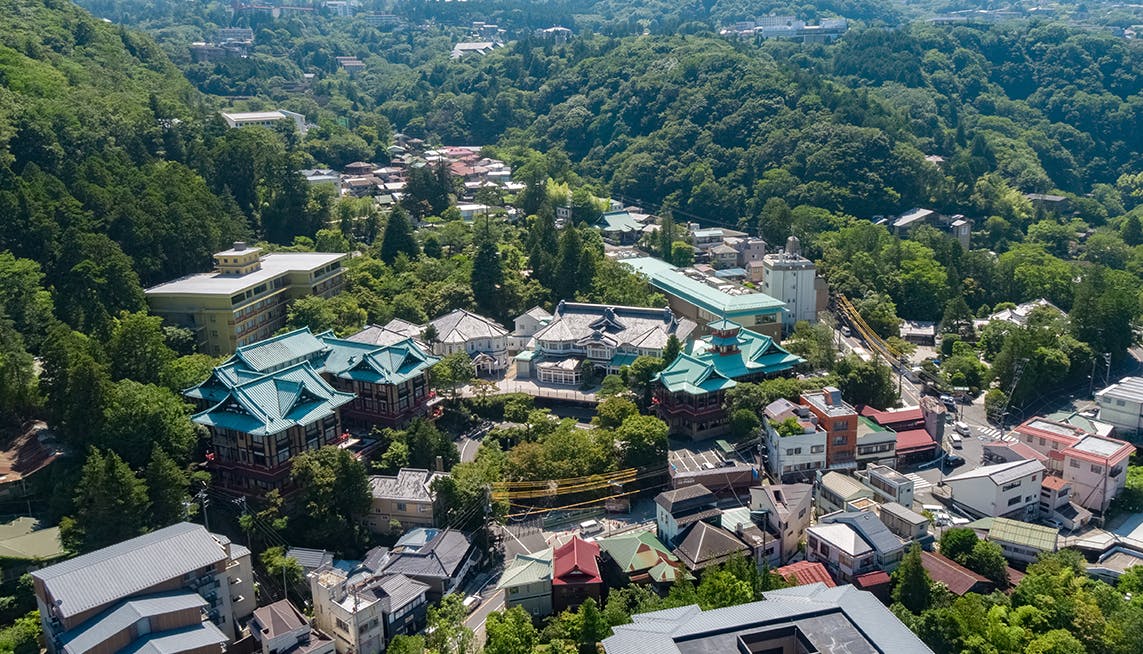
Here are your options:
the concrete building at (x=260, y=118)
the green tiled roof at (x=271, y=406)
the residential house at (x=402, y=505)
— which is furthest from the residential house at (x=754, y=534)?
the concrete building at (x=260, y=118)

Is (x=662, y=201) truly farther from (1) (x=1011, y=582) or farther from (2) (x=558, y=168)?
(1) (x=1011, y=582)

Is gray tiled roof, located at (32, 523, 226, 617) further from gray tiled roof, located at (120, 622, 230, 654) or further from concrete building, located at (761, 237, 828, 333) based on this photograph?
concrete building, located at (761, 237, 828, 333)

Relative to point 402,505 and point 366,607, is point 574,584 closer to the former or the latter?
point 366,607

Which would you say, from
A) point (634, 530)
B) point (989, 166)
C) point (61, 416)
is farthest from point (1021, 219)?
point (61, 416)

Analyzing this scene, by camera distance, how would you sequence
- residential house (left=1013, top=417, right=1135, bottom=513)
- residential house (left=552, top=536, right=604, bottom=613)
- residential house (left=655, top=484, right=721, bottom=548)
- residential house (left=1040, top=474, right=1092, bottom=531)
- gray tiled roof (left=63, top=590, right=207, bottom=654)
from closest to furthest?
gray tiled roof (left=63, top=590, right=207, bottom=654) < residential house (left=552, top=536, right=604, bottom=613) < residential house (left=655, top=484, right=721, bottom=548) < residential house (left=1040, top=474, right=1092, bottom=531) < residential house (left=1013, top=417, right=1135, bottom=513)

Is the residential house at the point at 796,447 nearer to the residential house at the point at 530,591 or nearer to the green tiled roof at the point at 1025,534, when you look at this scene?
the green tiled roof at the point at 1025,534

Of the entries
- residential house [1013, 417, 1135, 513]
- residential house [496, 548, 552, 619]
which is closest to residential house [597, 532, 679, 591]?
residential house [496, 548, 552, 619]
